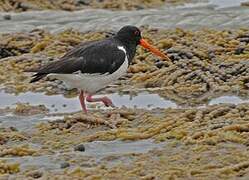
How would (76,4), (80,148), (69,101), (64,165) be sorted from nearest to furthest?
1. (64,165)
2. (80,148)
3. (69,101)
4. (76,4)

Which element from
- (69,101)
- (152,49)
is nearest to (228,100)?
(152,49)

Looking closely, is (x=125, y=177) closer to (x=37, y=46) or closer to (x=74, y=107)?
(x=74, y=107)

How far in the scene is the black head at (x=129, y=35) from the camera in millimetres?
10180

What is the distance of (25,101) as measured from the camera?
10.5 m

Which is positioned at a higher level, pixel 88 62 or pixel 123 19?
pixel 88 62

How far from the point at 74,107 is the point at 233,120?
2583 millimetres

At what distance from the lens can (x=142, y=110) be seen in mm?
9523

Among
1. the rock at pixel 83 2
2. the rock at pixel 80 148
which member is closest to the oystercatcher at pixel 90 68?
the rock at pixel 80 148

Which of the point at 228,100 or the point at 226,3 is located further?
the point at 226,3

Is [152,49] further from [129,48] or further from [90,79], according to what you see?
[90,79]

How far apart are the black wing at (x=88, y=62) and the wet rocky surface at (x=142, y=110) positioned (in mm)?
498

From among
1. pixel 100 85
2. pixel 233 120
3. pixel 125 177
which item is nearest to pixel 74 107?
pixel 100 85

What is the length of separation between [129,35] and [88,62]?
942 millimetres

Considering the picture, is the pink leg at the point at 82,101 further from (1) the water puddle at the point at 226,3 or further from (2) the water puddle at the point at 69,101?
(1) the water puddle at the point at 226,3
